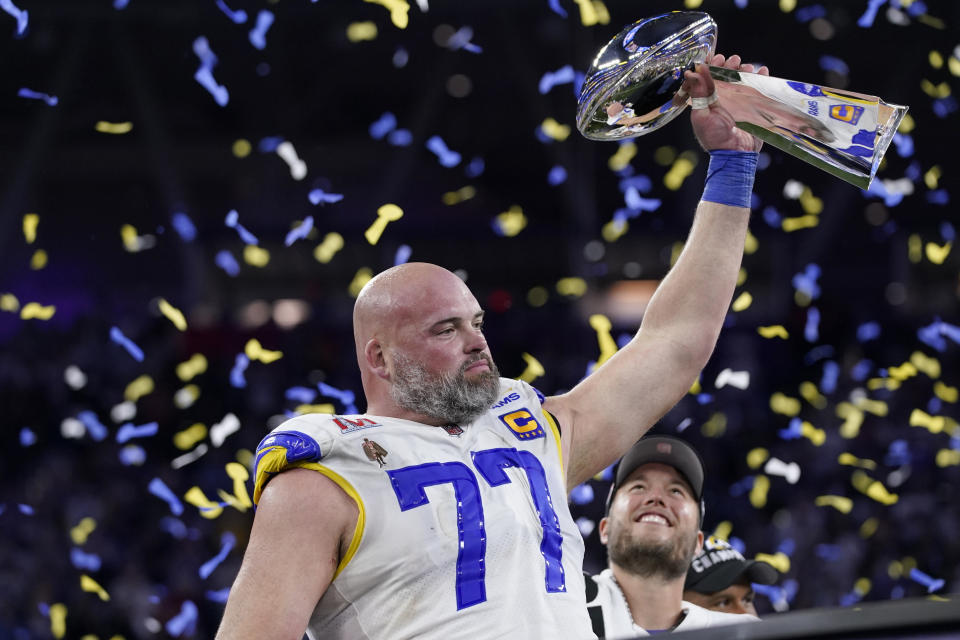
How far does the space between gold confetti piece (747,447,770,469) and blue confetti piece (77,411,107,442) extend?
4.76 metres

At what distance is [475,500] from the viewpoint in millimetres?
2322

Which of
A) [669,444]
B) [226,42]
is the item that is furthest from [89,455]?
[669,444]

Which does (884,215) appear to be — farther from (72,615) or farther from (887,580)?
(72,615)

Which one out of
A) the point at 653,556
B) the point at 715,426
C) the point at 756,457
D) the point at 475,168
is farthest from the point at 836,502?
the point at 475,168

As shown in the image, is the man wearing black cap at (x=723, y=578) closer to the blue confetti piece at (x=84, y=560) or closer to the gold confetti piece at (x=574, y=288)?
the blue confetti piece at (x=84, y=560)

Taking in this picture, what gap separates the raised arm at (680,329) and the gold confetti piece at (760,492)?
20.5 feet

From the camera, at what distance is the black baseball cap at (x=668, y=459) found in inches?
128

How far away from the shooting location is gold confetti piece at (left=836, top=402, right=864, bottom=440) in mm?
8891

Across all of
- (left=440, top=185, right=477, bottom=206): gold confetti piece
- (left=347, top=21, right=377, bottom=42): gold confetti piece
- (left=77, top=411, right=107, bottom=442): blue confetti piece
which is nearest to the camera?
(left=440, top=185, right=477, bottom=206): gold confetti piece

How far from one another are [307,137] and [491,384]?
11.1 m

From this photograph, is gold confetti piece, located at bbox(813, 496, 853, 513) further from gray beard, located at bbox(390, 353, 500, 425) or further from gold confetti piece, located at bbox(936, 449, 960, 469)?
gray beard, located at bbox(390, 353, 500, 425)

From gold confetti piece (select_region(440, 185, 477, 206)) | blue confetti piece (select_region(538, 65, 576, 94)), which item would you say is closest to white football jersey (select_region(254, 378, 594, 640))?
Result: blue confetti piece (select_region(538, 65, 576, 94))

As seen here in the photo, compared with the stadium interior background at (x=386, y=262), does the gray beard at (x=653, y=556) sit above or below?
above

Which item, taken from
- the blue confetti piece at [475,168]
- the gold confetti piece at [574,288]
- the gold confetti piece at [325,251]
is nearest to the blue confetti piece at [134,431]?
the gold confetti piece at [325,251]
